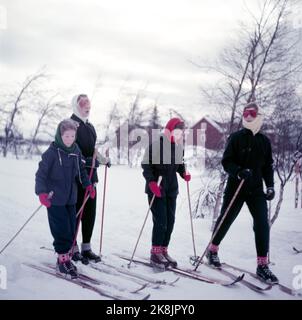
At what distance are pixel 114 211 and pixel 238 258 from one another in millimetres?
2493

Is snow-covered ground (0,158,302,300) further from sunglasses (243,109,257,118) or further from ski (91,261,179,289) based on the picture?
sunglasses (243,109,257,118)

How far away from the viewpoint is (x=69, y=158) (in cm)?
304

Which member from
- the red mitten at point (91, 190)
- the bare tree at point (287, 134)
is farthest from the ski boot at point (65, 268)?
the bare tree at point (287, 134)

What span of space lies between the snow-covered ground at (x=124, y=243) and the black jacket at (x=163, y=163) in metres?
0.82

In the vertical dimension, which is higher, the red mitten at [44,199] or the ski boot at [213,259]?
the red mitten at [44,199]

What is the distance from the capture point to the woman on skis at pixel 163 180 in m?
3.38

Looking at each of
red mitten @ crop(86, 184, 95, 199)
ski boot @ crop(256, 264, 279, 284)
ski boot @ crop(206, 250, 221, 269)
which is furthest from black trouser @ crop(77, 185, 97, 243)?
ski boot @ crop(256, 264, 279, 284)

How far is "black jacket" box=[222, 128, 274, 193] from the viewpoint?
328cm

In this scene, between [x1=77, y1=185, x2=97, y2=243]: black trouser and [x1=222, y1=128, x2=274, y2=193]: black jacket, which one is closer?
[x1=222, y1=128, x2=274, y2=193]: black jacket

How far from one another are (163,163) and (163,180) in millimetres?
169

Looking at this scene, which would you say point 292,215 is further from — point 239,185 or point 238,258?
point 239,185

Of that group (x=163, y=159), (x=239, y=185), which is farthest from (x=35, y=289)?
(x=239, y=185)

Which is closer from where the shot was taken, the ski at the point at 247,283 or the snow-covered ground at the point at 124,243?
the snow-covered ground at the point at 124,243

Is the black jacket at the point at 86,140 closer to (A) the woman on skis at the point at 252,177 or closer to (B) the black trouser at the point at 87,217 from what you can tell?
(B) the black trouser at the point at 87,217
